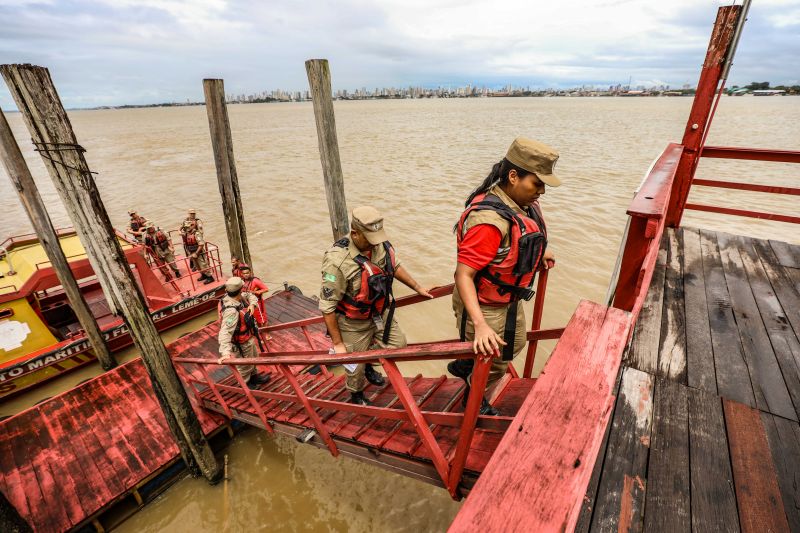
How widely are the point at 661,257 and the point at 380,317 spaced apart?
3.38m

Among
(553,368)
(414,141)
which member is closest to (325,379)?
(553,368)

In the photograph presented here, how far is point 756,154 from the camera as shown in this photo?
182 inches

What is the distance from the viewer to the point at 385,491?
4.69 m

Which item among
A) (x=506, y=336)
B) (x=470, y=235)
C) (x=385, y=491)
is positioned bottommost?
(x=385, y=491)

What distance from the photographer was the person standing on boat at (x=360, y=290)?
299 centimetres

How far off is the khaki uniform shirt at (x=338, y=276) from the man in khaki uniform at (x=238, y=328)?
2.21 metres

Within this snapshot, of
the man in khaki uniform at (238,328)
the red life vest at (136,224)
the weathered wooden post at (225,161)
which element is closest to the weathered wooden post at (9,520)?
the man in khaki uniform at (238,328)

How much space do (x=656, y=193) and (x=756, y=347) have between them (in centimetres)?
147

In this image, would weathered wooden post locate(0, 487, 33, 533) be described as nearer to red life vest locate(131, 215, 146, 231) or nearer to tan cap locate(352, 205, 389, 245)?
tan cap locate(352, 205, 389, 245)

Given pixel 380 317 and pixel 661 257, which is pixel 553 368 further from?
pixel 661 257

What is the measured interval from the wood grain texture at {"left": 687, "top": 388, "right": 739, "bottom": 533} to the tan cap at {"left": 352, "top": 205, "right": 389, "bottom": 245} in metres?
2.26

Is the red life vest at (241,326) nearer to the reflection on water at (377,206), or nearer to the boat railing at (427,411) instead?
the boat railing at (427,411)

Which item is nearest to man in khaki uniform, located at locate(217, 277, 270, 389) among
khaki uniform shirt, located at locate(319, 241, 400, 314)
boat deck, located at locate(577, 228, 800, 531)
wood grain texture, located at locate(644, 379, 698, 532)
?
khaki uniform shirt, located at locate(319, 241, 400, 314)

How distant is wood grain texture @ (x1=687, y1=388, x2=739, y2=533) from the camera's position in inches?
65.6
